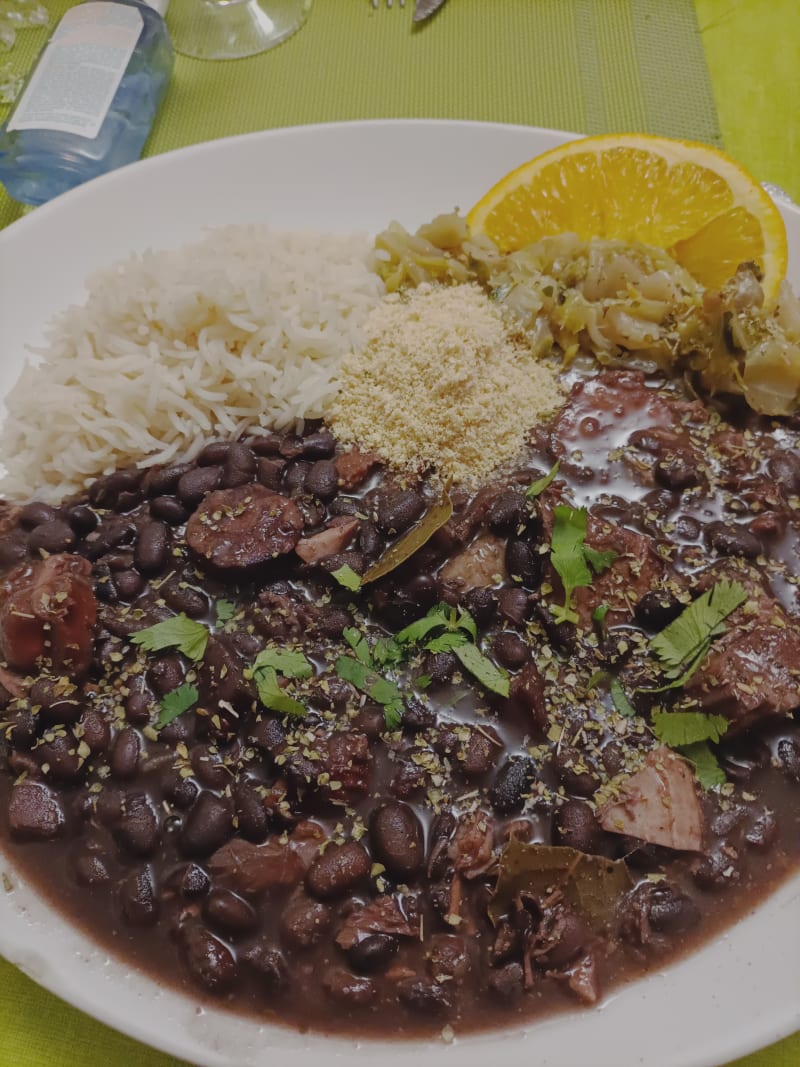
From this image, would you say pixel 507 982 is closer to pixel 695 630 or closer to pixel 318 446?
pixel 695 630

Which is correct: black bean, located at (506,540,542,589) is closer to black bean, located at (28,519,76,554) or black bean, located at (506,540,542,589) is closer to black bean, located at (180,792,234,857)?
black bean, located at (180,792,234,857)

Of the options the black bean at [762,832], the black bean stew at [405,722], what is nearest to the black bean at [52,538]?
the black bean stew at [405,722]

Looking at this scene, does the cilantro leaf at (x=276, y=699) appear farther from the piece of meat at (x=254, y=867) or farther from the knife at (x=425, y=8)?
the knife at (x=425, y=8)

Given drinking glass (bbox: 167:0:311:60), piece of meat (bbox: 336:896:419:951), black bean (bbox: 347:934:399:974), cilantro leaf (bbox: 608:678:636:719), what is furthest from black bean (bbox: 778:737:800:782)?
drinking glass (bbox: 167:0:311:60)

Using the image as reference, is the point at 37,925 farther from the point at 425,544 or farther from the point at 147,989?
the point at 425,544

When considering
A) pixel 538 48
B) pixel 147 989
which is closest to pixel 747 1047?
pixel 147 989
